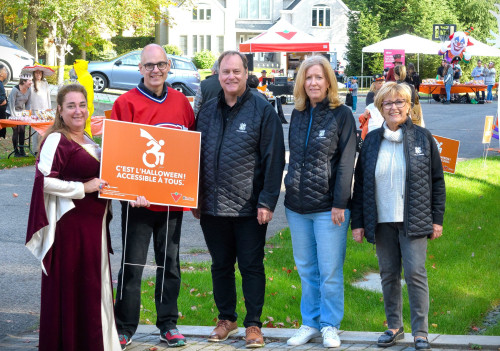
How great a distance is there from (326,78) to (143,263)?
6.60ft

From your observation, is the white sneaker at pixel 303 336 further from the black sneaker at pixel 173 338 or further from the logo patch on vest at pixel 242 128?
the logo patch on vest at pixel 242 128

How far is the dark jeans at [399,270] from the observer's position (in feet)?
19.0

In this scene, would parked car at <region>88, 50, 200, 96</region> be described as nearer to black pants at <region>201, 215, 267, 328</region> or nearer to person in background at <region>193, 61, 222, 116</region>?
person in background at <region>193, 61, 222, 116</region>

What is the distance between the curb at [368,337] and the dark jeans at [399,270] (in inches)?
8.9

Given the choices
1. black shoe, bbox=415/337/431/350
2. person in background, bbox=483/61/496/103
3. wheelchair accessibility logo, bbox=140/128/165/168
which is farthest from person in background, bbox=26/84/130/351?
person in background, bbox=483/61/496/103

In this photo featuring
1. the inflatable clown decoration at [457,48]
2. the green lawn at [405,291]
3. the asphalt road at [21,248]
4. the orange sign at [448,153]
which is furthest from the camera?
the inflatable clown decoration at [457,48]

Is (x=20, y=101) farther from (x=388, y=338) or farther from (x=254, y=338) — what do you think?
(x=388, y=338)

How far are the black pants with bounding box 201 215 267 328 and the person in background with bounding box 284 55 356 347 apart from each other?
0.31 m

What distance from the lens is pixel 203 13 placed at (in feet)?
238

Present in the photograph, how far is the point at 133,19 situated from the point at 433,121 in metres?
15.7

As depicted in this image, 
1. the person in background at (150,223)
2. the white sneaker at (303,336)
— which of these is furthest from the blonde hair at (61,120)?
the white sneaker at (303,336)

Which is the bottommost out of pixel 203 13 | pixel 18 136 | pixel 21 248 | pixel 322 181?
pixel 21 248

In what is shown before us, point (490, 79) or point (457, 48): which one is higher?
point (457, 48)

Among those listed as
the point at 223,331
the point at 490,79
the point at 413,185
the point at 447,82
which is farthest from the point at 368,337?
the point at 490,79
